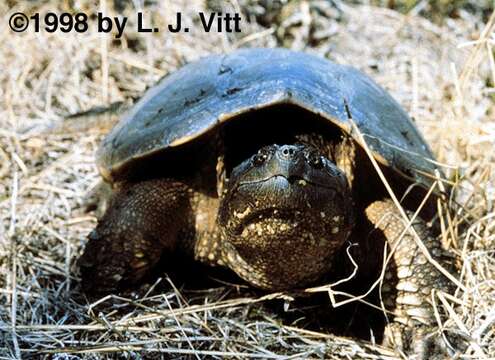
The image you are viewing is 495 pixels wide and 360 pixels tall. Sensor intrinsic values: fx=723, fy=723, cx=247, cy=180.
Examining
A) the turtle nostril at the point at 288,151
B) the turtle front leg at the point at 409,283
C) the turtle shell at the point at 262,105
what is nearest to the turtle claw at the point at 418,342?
the turtle front leg at the point at 409,283

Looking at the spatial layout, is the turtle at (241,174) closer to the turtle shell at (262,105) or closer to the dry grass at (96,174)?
the turtle shell at (262,105)

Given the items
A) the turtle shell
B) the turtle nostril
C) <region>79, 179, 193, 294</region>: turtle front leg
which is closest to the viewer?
the turtle nostril

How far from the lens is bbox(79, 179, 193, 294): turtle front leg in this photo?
2689mm

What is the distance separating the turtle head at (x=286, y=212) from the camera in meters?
2.04

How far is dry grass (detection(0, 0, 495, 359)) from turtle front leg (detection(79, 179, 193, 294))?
9cm

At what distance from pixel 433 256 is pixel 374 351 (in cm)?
42

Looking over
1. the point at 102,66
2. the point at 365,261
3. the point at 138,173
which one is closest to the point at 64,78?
the point at 102,66

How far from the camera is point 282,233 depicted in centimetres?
215

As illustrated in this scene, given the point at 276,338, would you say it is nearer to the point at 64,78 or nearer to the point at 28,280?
the point at 28,280

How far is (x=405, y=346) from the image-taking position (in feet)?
7.86

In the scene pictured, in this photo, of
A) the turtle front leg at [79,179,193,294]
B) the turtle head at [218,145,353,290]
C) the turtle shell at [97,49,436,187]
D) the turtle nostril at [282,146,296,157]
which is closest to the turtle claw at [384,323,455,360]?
the turtle head at [218,145,353,290]

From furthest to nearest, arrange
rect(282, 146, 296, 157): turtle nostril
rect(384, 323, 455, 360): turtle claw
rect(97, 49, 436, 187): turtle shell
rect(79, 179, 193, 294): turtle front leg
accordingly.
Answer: rect(79, 179, 193, 294): turtle front leg → rect(97, 49, 436, 187): turtle shell → rect(384, 323, 455, 360): turtle claw → rect(282, 146, 296, 157): turtle nostril

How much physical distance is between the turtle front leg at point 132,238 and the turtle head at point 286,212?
0.40 meters

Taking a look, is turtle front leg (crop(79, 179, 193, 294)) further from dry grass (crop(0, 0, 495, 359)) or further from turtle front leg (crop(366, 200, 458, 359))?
turtle front leg (crop(366, 200, 458, 359))
